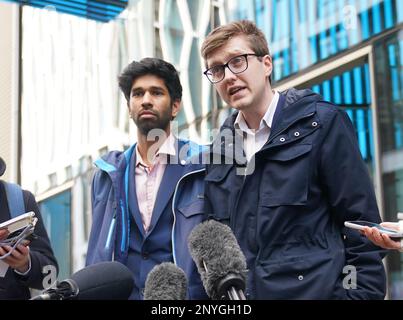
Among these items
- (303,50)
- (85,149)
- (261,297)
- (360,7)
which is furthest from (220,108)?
(261,297)

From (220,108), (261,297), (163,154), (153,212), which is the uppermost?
(220,108)

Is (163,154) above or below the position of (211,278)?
→ above

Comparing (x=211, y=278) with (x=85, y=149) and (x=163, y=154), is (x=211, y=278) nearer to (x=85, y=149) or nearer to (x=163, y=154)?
(x=163, y=154)

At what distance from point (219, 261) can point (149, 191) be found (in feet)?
4.83

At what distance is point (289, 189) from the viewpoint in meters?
2.83

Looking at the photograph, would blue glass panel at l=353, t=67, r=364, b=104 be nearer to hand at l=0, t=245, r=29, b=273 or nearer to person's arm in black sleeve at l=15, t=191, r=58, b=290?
person's arm in black sleeve at l=15, t=191, r=58, b=290

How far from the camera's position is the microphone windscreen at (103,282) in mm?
2082

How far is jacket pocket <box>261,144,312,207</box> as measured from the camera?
283 cm

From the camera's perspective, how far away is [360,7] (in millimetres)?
6930

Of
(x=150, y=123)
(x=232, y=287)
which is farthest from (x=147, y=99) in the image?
(x=232, y=287)

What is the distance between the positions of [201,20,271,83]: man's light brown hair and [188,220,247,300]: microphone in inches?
42.6

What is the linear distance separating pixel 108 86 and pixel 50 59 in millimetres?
1730

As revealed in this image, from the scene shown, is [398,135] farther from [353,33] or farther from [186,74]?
[186,74]

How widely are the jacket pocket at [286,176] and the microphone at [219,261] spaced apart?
67cm
